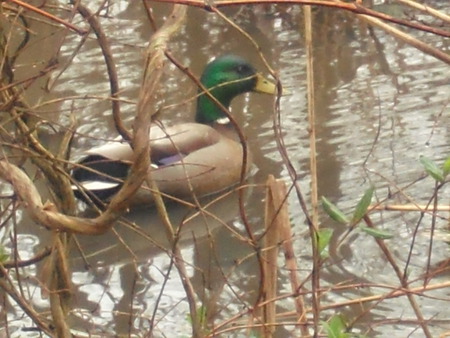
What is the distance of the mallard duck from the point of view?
6238mm

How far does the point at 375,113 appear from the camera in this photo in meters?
7.20

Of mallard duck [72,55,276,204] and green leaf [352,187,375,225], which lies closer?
green leaf [352,187,375,225]

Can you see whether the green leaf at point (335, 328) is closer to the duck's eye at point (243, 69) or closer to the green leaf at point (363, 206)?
the green leaf at point (363, 206)

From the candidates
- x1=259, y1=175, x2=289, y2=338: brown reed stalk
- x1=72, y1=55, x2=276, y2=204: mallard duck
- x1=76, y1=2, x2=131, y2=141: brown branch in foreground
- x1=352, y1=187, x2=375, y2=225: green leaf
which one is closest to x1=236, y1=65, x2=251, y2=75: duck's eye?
x1=72, y1=55, x2=276, y2=204: mallard duck

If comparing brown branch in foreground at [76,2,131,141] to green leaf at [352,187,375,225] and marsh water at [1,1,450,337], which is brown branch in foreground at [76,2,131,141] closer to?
marsh water at [1,1,450,337]

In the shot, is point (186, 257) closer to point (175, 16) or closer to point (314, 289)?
point (314, 289)

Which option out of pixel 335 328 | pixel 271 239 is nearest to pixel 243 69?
pixel 271 239

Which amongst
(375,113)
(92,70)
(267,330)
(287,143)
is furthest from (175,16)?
(92,70)

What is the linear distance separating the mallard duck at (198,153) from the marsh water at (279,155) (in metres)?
0.14

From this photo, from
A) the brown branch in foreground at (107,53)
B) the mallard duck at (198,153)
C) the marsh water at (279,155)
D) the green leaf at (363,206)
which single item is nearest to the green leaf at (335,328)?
the green leaf at (363,206)

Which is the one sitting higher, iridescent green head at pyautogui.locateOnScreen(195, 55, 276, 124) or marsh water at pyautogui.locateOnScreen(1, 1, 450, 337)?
iridescent green head at pyautogui.locateOnScreen(195, 55, 276, 124)

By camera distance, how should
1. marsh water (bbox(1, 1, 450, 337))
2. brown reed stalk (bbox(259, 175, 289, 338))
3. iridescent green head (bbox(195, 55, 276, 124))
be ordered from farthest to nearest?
1. iridescent green head (bbox(195, 55, 276, 124))
2. marsh water (bbox(1, 1, 450, 337))
3. brown reed stalk (bbox(259, 175, 289, 338))

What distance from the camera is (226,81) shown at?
280 inches

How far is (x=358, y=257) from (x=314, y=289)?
2.12m
